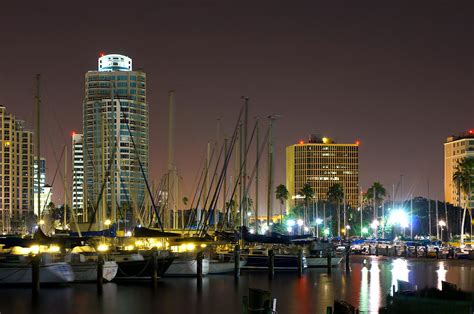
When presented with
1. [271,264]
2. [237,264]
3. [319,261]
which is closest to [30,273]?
[237,264]

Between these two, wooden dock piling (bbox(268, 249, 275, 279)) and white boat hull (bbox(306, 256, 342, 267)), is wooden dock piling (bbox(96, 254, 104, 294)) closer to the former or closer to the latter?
wooden dock piling (bbox(268, 249, 275, 279))

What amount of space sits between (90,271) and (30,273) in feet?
18.7

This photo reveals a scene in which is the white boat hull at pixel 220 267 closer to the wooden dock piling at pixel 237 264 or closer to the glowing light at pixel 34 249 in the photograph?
the wooden dock piling at pixel 237 264

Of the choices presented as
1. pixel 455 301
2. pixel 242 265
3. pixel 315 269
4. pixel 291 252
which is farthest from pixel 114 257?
pixel 455 301

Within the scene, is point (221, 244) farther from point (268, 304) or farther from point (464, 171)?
point (464, 171)

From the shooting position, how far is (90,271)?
73.6 metres

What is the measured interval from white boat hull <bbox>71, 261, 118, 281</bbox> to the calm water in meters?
0.84

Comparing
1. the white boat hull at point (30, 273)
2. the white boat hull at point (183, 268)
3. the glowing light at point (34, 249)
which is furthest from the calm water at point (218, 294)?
the glowing light at point (34, 249)

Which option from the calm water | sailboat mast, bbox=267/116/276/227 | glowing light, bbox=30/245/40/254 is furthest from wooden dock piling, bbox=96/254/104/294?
sailboat mast, bbox=267/116/276/227

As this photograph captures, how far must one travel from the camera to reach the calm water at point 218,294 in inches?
2375

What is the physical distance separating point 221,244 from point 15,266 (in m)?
30.2

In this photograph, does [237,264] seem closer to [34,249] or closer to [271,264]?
[271,264]

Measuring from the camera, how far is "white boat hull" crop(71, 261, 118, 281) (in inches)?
2869

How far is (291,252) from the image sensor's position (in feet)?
311
